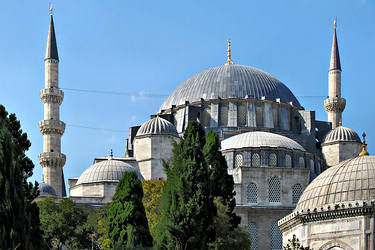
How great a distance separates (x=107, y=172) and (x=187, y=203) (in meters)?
18.6

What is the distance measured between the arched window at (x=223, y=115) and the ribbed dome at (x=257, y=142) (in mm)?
3904

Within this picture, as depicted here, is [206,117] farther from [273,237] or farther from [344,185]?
[344,185]

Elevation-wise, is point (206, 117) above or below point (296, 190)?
above

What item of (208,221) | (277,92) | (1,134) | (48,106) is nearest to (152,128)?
(48,106)

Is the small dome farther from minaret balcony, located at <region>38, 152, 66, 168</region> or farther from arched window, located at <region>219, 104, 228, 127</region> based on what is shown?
arched window, located at <region>219, 104, 228, 127</region>

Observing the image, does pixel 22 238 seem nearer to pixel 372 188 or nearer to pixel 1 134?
pixel 1 134

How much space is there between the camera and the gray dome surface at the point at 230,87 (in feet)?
151

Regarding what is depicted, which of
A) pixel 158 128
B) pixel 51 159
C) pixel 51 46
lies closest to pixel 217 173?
pixel 158 128

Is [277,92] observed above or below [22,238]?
above

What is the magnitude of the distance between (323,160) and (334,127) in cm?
378

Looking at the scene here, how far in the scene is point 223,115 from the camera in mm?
45156

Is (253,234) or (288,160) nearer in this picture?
(253,234)

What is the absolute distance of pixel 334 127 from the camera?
47.4 metres

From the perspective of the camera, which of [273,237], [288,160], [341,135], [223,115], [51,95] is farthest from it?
[223,115]
